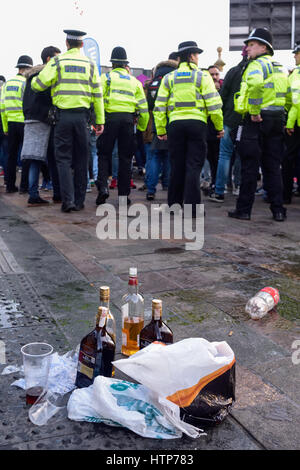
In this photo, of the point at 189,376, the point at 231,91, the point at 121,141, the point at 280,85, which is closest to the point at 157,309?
the point at 189,376

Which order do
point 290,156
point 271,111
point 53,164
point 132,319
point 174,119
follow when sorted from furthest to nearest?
point 290,156 → point 53,164 → point 174,119 → point 271,111 → point 132,319

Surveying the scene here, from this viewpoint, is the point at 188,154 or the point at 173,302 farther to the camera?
the point at 188,154

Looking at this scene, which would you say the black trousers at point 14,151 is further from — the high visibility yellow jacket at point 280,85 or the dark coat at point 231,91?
the high visibility yellow jacket at point 280,85

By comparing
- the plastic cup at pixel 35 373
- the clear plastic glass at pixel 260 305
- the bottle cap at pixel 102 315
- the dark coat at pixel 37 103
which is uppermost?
the dark coat at pixel 37 103

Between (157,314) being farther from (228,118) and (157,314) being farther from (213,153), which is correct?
(213,153)

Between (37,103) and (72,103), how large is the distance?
0.74 meters

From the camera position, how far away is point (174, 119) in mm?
6465

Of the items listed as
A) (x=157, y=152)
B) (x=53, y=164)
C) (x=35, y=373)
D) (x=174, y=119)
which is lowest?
(x=35, y=373)

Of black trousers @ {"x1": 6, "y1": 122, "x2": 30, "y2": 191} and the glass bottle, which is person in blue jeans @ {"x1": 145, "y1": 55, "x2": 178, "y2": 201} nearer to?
black trousers @ {"x1": 6, "y1": 122, "x2": 30, "y2": 191}

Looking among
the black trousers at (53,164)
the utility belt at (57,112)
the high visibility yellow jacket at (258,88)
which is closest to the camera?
the high visibility yellow jacket at (258,88)

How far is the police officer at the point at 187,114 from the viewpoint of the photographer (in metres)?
6.25

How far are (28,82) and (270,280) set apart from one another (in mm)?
5009

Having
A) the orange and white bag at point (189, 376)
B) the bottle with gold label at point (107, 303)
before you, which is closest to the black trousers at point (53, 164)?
the bottle with gold label at point (107, 303)

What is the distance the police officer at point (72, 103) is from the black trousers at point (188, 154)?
1045 mm
